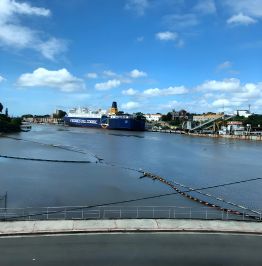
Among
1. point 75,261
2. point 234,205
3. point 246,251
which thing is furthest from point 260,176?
point 75,261

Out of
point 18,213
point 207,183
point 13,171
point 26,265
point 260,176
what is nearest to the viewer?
point 26,265

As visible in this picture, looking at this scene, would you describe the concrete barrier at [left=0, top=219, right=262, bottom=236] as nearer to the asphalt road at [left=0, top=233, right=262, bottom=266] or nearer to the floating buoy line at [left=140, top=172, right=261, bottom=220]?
the asphalt road at [left=0, top=233, right=262, bottom=266]

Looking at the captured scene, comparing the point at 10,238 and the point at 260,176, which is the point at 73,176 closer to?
the point at 260,176

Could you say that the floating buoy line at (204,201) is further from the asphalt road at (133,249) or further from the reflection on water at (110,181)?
the asphalt road at (133,249)

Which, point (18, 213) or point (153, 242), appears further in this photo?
point (18, 213)

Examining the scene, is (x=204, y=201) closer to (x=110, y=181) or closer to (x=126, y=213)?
(x=126, y=213)

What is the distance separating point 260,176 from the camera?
6244 cm

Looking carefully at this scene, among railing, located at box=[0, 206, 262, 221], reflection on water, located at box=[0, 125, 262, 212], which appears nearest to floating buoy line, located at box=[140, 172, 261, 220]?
railing, located at box=[0, 206, 262, 221]

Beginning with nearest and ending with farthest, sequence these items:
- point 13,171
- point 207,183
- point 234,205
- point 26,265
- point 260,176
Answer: point 26,265 → point 234,205 → point 207,183 → point 13,171 → point 260,176

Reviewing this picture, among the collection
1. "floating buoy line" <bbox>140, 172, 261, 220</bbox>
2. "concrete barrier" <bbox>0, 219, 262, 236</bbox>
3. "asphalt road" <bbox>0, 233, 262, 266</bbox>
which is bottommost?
"floating buoy line" <bbox>140, 172, 261, 220</bbox>

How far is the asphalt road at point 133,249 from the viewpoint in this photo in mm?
17219

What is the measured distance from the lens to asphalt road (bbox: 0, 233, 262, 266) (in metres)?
17.2

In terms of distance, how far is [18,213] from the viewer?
3172cm

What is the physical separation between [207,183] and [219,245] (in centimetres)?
3462
